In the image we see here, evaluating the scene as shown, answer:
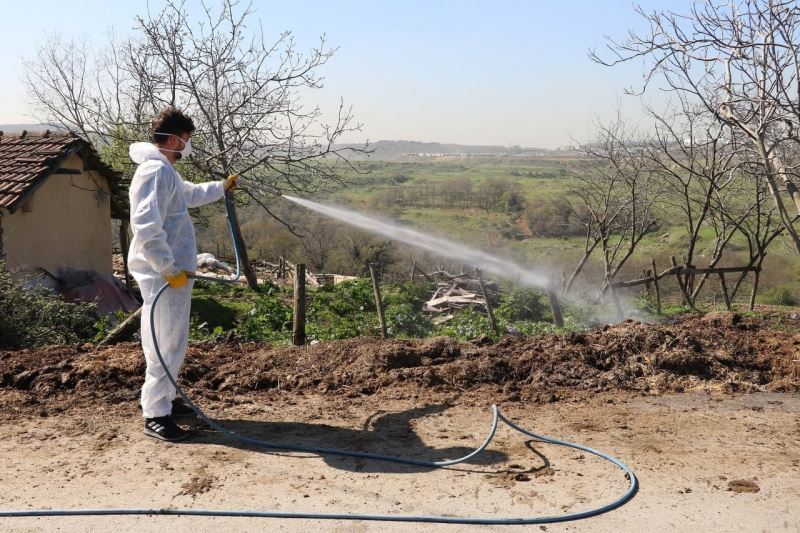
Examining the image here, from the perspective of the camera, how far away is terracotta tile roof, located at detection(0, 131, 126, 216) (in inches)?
555

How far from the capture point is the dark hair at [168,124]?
5309 mm

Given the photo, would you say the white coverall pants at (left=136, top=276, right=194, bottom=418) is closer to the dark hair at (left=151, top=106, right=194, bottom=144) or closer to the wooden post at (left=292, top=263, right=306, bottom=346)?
the dark hair at (left=151, top=106, right=194, bottom=144)

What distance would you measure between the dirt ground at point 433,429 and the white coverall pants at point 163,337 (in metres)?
0.34

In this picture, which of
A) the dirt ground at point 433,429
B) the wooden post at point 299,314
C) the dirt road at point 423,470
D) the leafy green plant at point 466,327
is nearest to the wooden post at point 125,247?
the leafy green plant at point 466,327

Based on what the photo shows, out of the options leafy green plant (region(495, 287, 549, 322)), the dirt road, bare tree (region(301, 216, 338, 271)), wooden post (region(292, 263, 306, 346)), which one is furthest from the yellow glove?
bare tree (region(301, 216, 338, 271))

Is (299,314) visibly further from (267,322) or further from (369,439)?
(369,439)

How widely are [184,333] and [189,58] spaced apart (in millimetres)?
14754

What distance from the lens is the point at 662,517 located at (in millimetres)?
4133

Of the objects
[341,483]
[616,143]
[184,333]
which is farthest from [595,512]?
[616,143]

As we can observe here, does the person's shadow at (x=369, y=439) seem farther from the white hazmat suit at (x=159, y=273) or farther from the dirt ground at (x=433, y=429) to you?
the white hazmat suit at (x=159, y=273)

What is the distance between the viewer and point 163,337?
5.25m

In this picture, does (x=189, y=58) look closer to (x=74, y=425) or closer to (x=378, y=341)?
(x=378, y=341)

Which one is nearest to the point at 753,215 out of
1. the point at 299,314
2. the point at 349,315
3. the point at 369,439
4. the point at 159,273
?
the point at 349,315

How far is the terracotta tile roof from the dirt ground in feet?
26.7
